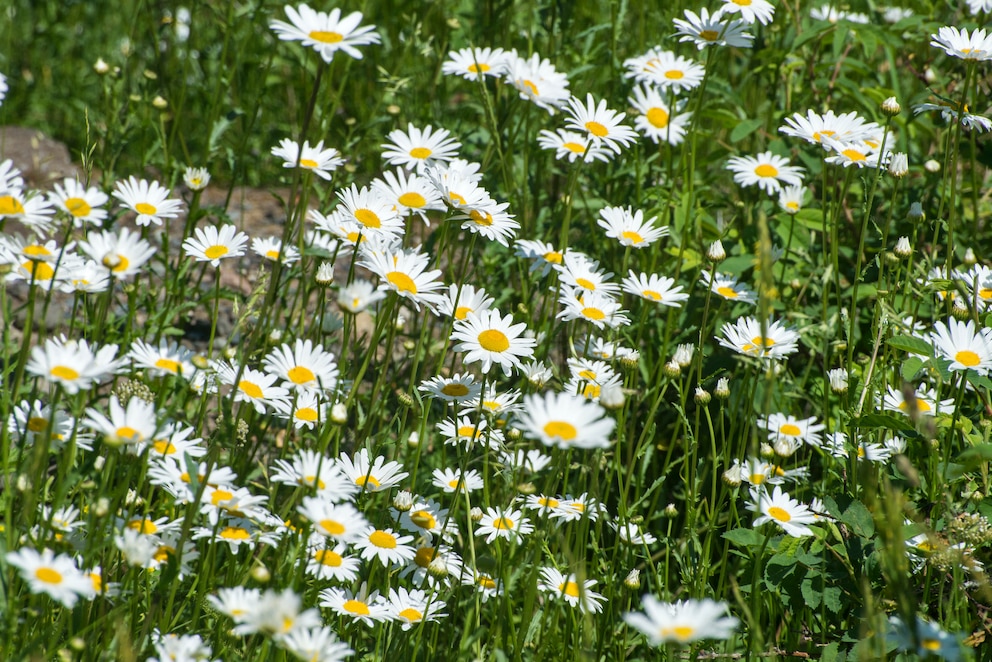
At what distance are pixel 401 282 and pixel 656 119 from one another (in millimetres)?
1439

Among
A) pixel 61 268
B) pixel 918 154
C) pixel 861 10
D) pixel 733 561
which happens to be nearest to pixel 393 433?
pixel 733 561

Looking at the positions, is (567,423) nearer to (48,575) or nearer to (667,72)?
(48,575)

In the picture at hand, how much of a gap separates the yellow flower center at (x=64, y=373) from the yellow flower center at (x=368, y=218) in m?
0.80

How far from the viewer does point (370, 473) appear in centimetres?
205

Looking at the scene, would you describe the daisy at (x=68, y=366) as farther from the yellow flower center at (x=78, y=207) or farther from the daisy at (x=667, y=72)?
the daisy at (x=667, y=72)

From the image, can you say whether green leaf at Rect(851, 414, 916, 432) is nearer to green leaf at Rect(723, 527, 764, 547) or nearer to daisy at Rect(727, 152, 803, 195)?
green leaf at Rect(723, 527, 764, 547)

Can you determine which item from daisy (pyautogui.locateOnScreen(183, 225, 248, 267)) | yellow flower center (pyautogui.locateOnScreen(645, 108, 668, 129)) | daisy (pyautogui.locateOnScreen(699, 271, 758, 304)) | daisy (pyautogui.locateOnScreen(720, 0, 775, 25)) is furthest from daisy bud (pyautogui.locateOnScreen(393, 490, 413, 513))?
yellow flower center (pyautogui.locateOnScreen(645, 108, 668, 129))

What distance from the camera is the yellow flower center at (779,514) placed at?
2.06m

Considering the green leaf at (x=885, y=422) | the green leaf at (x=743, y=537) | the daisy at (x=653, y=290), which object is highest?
the daisy at (x=653, y=290)

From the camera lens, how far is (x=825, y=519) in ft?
6.84

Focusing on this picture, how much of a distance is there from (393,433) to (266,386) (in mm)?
860

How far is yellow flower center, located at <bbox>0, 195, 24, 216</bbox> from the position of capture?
5.82 feet

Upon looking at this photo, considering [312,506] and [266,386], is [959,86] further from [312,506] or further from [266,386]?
[312,506]

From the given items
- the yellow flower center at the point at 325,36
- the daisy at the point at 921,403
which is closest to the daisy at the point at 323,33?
the yellow flower center at the point at 325,36
